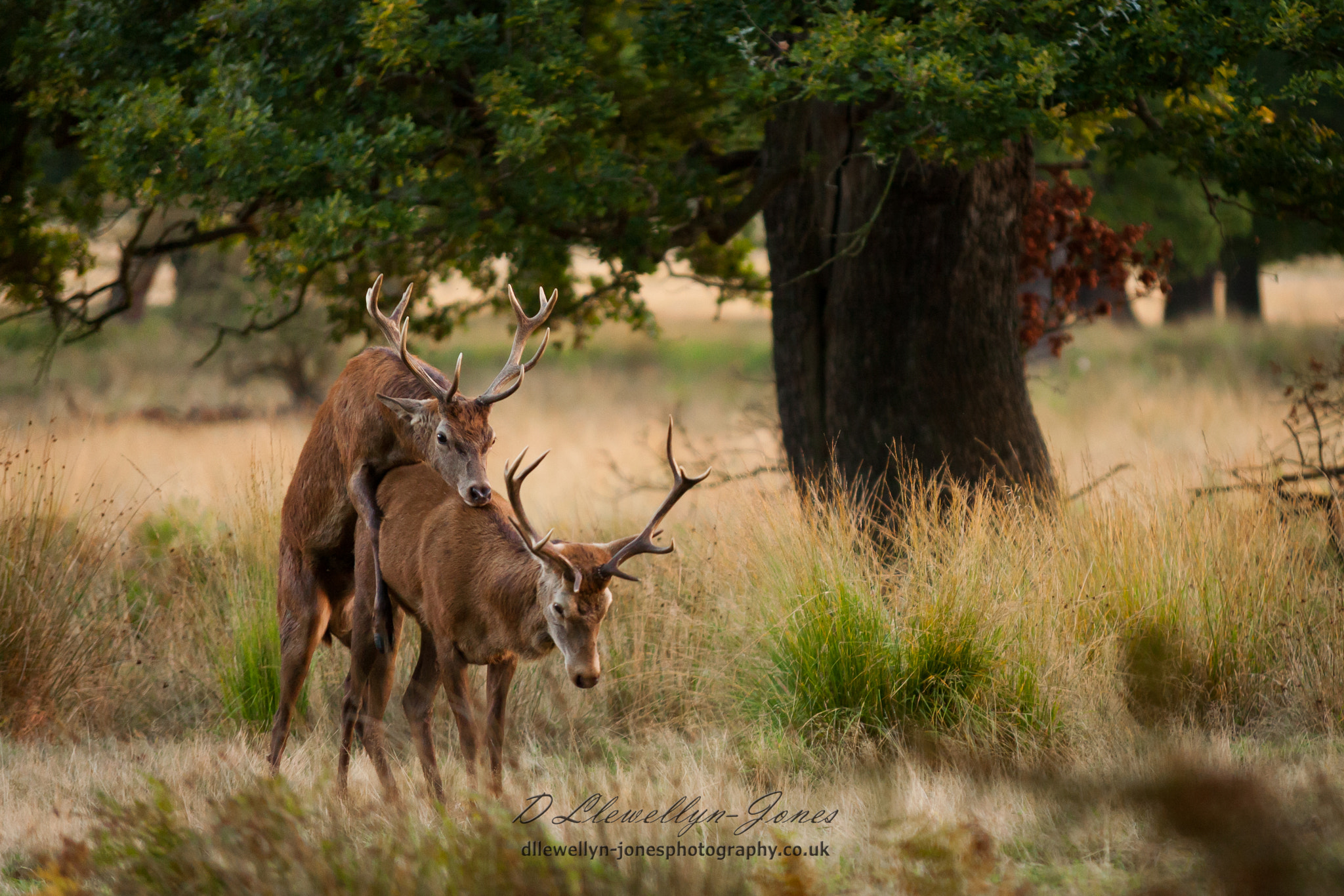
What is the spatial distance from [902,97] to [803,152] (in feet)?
5.47

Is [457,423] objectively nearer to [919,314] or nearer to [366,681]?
[366,681]

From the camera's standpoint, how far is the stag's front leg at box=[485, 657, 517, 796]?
4.98 m

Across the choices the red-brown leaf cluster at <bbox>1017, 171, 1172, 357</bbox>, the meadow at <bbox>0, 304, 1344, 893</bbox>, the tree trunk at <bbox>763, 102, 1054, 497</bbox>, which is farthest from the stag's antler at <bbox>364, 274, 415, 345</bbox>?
the red-brown leaf cluster at <bbox>1017, 171, 1172, 357</bbox>

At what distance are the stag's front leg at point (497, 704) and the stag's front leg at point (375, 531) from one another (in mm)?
510

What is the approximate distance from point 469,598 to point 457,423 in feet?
2.26

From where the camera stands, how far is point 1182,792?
2.09m

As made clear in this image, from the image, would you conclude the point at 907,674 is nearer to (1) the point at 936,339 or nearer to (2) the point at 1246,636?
(2) the point at 1246,636

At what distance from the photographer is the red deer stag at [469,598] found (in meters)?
4.49

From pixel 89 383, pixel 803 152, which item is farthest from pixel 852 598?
pixel 89 383

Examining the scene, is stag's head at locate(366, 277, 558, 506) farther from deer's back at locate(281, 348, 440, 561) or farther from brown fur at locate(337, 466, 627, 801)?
brown fur at locate(337, 466, 627, 801)

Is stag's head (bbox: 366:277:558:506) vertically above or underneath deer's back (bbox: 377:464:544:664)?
above

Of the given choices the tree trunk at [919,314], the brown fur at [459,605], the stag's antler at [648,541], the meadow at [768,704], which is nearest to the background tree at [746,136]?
the tree trunk at [919,314]

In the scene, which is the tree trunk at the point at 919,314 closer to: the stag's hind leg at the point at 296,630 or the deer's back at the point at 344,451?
the deer's back at the point at 344,451
